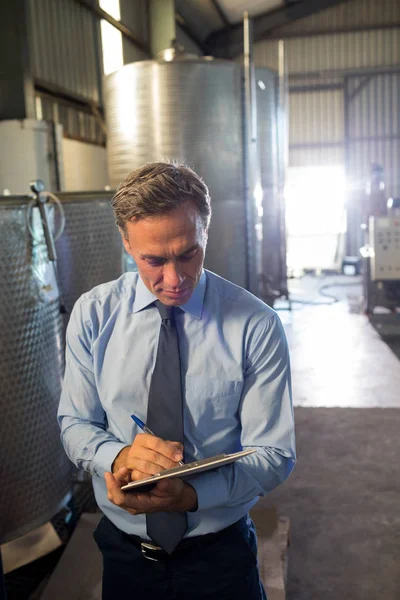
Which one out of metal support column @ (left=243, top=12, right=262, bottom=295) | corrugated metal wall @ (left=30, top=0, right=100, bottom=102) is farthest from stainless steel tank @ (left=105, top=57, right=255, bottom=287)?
corrugated metal wall @ (left=30, top=0, right=100, bottom=102)

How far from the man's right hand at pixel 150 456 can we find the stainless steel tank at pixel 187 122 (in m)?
3.97

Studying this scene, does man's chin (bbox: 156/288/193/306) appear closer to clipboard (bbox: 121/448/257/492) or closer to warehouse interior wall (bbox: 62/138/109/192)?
clipboard (bbox: 121/448/257/492)

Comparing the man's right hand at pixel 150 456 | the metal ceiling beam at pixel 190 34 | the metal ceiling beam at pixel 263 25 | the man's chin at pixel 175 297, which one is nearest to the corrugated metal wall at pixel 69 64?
the metal ceiling beam at pixel 190 34

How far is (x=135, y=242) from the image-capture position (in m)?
1.32

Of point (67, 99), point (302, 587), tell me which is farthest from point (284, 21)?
point (302, 587)

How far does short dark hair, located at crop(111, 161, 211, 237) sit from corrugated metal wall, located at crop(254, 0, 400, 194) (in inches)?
476

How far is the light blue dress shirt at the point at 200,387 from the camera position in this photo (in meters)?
1.37

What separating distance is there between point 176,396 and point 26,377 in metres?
1.21

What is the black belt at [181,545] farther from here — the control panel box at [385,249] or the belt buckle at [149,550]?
the control panel box at [385,249]

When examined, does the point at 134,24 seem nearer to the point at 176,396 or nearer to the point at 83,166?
the point at 83,166

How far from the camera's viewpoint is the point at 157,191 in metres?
1.23

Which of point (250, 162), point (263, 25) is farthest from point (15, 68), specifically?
point (263, 25)

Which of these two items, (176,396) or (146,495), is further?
(176,396)

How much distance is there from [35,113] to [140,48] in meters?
4.46
